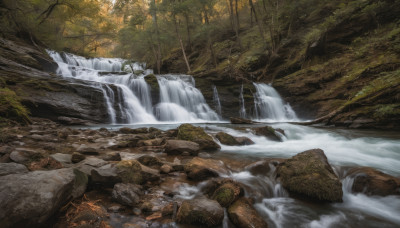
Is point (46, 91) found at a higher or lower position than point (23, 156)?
higher

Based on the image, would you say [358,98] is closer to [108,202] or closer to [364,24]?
[364,24]

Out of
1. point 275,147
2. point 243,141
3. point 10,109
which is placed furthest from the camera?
point 10,109

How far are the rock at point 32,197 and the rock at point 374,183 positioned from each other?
12.5 feet

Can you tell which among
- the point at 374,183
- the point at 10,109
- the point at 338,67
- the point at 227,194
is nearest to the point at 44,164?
the point at 227,194

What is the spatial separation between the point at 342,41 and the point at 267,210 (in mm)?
14601

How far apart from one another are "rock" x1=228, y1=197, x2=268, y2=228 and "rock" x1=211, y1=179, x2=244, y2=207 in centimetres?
8

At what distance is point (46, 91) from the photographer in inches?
387

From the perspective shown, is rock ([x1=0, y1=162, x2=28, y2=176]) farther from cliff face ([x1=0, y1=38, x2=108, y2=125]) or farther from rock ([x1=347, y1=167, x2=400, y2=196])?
cliff face ([x1=0, y1=38, x2=108, y2=125])

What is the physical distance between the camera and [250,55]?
16938 millimetres

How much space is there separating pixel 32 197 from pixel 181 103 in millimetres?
12813

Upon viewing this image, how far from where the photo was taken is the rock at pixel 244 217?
2.04 metres

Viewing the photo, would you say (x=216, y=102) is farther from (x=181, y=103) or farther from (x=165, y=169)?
(x=165, y=169)

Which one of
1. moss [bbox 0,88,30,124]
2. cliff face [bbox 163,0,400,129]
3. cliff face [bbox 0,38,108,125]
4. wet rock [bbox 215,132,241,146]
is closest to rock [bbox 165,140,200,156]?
wet rock [bbox 215,132,241,146]

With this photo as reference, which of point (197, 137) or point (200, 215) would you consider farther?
point (197, 137)
